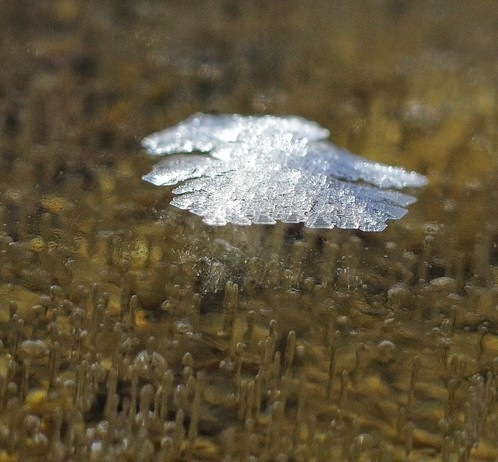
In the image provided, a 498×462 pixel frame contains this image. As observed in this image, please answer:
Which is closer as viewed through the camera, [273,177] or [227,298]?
[227,298]

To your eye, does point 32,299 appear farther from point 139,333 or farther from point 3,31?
point 3,31

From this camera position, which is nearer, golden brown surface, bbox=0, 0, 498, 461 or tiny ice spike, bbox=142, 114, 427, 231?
golden brown surface, bbox=0, 0, 498, 461

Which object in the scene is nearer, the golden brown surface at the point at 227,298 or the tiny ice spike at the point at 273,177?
the golden brown surface at the point at 227,298

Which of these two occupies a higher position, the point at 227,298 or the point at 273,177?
the point at 273,177
